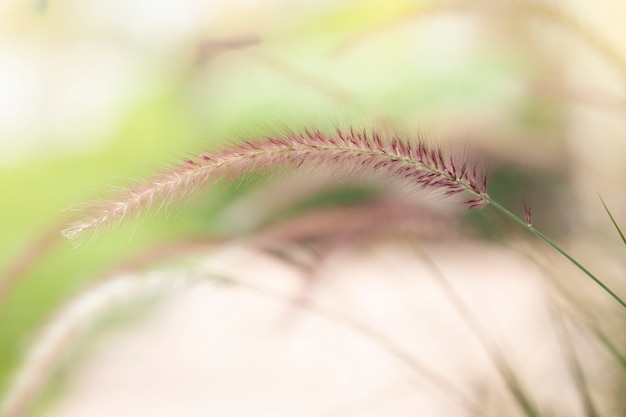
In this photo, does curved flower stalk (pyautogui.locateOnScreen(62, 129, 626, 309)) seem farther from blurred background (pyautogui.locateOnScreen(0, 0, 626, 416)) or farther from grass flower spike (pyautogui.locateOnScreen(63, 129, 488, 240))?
blurred background (pyautogui.locateOnScreen(0, 0, 626, 416))

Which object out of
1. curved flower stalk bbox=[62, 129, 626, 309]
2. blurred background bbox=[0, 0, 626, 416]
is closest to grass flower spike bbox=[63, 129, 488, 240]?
curved flower stalk bbox=[62, 129, 626, 309]

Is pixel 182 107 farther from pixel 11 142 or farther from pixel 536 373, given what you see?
pixel 536 373

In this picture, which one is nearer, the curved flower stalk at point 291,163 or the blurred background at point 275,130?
the curved flower stalk at point 291,163

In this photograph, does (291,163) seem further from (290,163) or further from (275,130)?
(275,130)

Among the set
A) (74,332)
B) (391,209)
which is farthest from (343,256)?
(74,332)

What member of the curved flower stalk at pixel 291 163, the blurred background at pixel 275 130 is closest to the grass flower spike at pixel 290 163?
the curved flower stalk at pixel 291 163

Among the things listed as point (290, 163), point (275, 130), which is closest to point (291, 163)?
point (290, 163)

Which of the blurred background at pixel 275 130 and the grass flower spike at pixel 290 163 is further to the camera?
the blurred background at pixel 275 130

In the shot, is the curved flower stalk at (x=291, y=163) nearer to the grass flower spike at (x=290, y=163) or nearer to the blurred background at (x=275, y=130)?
the grass flower spike at (x=290, y=163)
